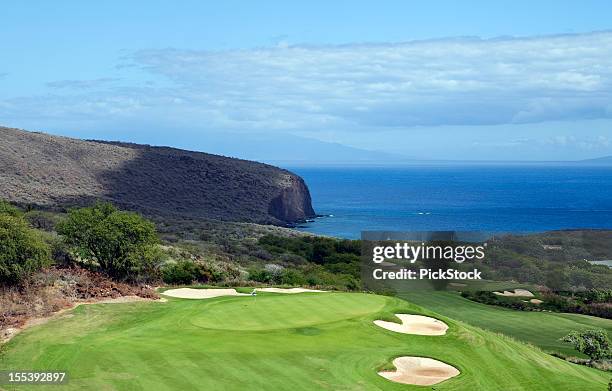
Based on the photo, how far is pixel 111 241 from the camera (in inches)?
1380

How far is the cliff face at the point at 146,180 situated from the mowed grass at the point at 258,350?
6668cm

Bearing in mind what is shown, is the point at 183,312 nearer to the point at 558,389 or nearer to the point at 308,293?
the point at 308,293

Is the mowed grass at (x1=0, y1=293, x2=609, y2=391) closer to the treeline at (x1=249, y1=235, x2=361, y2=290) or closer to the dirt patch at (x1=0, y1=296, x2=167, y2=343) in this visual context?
the dirt patch at (x1=0, y1=296, x2=167, y2=343)

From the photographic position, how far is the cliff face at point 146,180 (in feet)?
329

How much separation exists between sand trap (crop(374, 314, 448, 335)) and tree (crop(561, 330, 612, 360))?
7.52m

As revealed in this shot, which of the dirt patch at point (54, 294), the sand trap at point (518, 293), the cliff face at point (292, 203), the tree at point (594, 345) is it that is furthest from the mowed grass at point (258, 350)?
the cliff face at point (292, 203)

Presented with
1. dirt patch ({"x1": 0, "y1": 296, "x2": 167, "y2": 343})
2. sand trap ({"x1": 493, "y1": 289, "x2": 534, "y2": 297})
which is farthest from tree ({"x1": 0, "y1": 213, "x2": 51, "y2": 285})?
sand trap ({"x1": 493, "y1": 289, "x2": 534, "y2": 297})

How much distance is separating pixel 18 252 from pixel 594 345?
27100 millimetres

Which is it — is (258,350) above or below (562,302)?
above

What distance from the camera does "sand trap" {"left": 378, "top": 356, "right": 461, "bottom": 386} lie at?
22250 millimetres

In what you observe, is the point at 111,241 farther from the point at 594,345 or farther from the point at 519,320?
the point at 594,345

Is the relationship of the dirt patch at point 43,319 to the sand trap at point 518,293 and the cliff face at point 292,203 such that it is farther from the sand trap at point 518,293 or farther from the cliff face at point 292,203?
the cliff face at point 292,203

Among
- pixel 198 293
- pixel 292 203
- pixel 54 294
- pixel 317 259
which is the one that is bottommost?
pixel 317 259

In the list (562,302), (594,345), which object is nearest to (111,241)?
(594,345)
